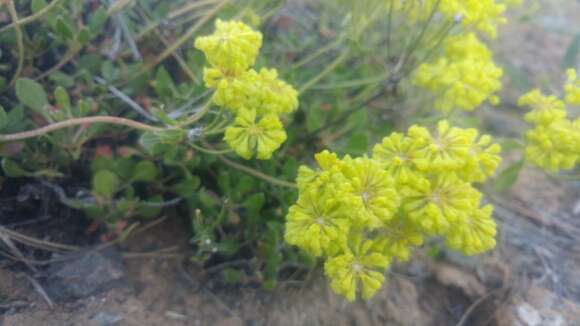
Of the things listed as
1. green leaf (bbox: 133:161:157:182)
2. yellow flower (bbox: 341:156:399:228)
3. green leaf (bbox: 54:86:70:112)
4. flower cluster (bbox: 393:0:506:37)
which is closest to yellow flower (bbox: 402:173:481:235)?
yellow flower (bbox: 341:156:399:228)

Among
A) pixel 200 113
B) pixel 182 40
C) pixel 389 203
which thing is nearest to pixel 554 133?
pixel 389 203

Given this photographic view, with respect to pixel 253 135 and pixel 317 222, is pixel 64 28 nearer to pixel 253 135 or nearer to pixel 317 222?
pixel 253 135

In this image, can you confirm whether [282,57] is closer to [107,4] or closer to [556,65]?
[107,4]

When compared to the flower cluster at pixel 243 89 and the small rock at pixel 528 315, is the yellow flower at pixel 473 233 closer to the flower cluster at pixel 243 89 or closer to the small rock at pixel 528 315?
the flower cluster at pixel 243 89

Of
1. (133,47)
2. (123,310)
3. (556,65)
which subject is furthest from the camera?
(556,65)

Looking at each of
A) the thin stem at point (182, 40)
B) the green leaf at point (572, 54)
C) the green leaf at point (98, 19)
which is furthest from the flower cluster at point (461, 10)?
the green leaf at point (98, 19)

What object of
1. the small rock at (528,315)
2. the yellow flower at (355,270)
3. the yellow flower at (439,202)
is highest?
the yellow flower at (439,202)

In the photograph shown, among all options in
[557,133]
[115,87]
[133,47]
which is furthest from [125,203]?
[557,133]
